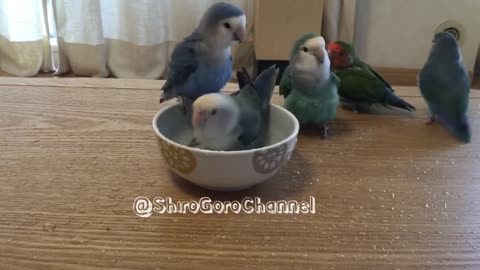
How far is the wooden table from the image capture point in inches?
15.6

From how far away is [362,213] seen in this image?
46 centimetres

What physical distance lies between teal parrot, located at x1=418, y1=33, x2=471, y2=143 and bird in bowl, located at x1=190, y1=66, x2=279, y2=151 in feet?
0.87

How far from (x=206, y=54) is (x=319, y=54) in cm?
14

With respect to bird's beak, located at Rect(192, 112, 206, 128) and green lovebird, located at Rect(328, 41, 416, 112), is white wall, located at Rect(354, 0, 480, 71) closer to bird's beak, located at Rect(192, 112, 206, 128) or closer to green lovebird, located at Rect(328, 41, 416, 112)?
green lovebird, located at Rect(328, 41, 416, 112)

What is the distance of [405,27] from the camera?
1.54 m

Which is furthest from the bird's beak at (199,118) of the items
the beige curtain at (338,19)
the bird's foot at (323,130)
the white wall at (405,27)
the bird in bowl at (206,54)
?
the white wall at (405,27)

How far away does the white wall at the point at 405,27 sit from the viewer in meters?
1.51

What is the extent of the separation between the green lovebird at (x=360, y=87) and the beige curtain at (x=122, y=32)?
822mm

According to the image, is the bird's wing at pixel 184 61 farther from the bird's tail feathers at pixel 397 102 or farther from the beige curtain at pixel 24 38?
the beige curtain at pixel 24 38

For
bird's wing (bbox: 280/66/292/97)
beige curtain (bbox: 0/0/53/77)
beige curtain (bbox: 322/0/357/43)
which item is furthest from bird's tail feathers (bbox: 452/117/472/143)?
beige curtain (bbox: 0/0/53/77)

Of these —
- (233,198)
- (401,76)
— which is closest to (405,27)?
(401,76)

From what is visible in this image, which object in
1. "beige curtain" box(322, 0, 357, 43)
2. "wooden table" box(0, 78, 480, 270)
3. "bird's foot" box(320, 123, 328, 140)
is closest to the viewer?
"wooden table" box(0, 78, 480, 270)

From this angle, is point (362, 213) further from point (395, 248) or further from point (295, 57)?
point (295, 57)

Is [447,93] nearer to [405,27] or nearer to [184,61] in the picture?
[184,61]
